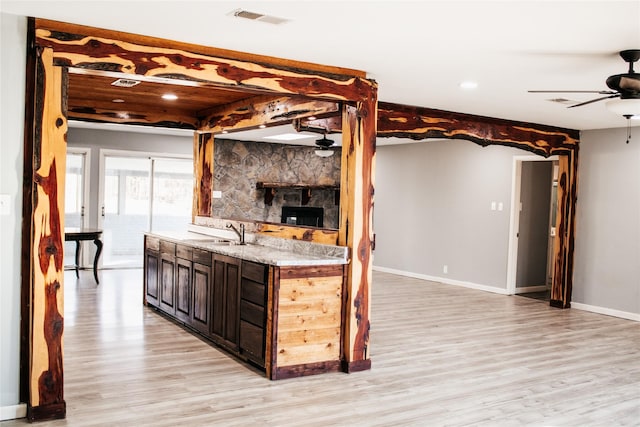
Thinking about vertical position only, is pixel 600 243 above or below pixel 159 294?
above

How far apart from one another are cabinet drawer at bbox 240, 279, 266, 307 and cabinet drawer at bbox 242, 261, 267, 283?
0.13 ft

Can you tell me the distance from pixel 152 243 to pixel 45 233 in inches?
130

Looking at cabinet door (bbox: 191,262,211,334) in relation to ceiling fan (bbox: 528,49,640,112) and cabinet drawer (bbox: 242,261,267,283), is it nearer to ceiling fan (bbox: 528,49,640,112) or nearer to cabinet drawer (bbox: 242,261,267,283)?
cabinet drawer (bbox: 242,261,267,283)

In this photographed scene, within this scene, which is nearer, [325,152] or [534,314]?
[534,314]

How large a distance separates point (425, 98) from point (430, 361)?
255 centimetres

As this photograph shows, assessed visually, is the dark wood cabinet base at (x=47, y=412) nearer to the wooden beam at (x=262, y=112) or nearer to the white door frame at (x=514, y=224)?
the wooden beam at (x=262, y=112)

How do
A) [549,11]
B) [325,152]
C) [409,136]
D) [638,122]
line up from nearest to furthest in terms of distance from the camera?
[549,11]
[409,136]
[638,122]
[325,152]

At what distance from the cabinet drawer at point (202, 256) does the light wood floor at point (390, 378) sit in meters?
0.73

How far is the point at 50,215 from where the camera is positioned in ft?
11.4

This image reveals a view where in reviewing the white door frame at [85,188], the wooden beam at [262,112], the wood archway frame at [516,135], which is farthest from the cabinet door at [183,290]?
the white door frame at [85,188]

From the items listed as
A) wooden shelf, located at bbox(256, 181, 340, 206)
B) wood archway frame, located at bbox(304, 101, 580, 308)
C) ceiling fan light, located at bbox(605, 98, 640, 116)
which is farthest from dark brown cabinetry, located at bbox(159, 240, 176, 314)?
wooden shelf, located at bbox(256, 181, 340, 206)

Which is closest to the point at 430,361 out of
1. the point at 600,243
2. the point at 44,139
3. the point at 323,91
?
the point at 323,91

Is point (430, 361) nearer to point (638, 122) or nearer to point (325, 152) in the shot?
point (638, 122)

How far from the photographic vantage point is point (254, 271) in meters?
4.59
